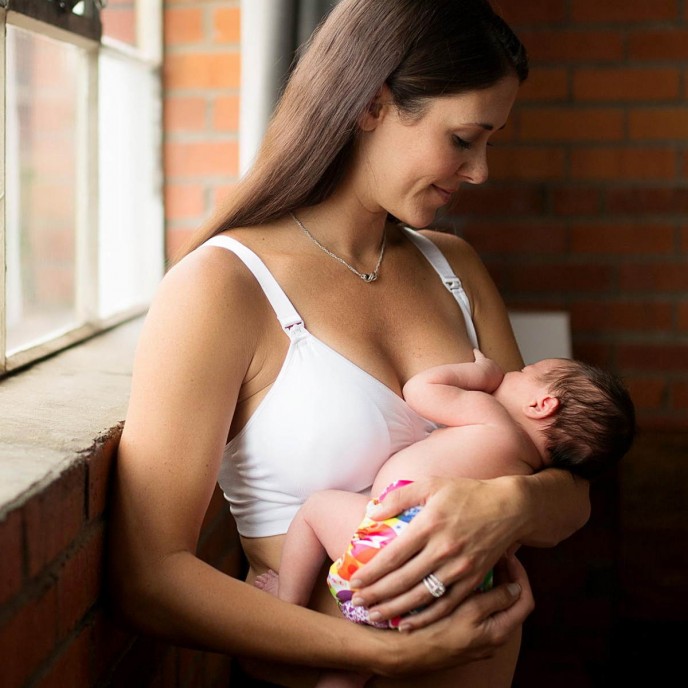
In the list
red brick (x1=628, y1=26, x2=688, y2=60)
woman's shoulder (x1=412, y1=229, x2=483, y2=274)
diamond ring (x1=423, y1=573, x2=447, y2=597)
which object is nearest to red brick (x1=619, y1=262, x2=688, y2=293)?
red brick (x1=628, y1=26, x2=688, y2=60)

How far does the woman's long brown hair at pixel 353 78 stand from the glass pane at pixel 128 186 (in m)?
0.82

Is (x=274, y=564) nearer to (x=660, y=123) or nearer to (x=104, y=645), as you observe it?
(x=104, y=645)

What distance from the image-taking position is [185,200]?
9.40 ft

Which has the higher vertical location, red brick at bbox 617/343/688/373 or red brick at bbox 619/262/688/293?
red brick at bbox 619/262/688/293

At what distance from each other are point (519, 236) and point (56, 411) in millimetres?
1902

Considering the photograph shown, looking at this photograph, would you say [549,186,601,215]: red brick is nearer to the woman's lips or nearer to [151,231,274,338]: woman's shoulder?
the woman's lips

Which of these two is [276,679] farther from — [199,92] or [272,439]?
[199,92]

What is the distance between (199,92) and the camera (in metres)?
2.82

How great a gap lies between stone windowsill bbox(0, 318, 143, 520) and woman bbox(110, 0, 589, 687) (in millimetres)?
112

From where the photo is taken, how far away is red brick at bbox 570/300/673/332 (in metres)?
3.12

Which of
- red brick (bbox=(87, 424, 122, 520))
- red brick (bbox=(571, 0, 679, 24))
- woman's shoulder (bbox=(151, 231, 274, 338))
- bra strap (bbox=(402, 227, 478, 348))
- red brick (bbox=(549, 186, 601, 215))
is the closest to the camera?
red brick (bbox=(87, 424, 122, 520))

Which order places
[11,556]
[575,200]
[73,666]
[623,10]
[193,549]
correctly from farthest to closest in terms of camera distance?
[575,200] → [623,10] → [193,549] → [73,666] → [11,556]

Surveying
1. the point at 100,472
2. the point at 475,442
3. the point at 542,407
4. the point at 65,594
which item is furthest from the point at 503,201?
the point at 65,594

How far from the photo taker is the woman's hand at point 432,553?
1411mm
